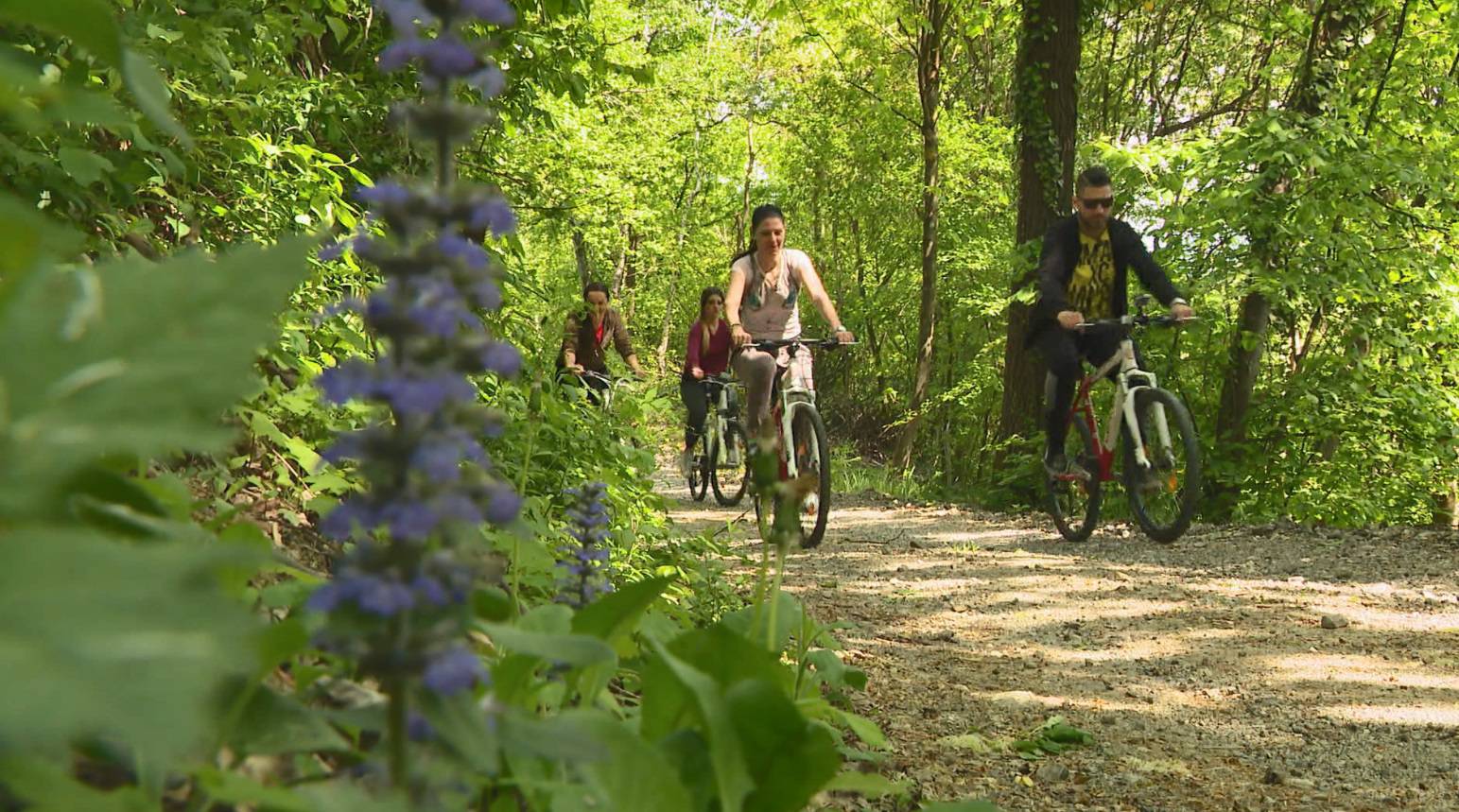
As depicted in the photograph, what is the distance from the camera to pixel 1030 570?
21.2ft

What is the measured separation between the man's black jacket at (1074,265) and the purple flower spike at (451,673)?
6.64 metres

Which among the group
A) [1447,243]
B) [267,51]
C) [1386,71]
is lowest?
[267,51]

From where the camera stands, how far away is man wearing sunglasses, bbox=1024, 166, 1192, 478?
699 cm

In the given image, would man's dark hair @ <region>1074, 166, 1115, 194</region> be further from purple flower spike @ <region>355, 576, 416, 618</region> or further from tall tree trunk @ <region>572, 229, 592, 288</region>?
tall tree trunk @ <region>572, 229, 592, 288</region>

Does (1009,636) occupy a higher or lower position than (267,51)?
lower

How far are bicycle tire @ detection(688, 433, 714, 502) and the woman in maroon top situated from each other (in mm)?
208

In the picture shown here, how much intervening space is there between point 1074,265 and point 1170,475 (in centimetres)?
139

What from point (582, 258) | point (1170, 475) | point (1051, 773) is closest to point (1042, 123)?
point (1170, 475)

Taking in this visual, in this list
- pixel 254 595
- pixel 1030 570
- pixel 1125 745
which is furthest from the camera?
pixel 1030 570

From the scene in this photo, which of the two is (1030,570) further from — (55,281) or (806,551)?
(55,281)

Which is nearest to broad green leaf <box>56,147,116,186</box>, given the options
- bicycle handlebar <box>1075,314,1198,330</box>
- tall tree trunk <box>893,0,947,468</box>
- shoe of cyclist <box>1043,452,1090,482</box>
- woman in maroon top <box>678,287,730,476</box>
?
bicycle handlebar <box>1075,314,1198,330</box>

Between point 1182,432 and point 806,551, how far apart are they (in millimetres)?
2335

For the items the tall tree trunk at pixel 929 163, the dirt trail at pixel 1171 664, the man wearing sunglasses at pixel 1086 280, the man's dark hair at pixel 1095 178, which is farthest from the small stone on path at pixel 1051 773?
the tall tree trunk at pixel 929 163

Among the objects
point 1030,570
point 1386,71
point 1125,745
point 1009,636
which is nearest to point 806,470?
point 1030,570
